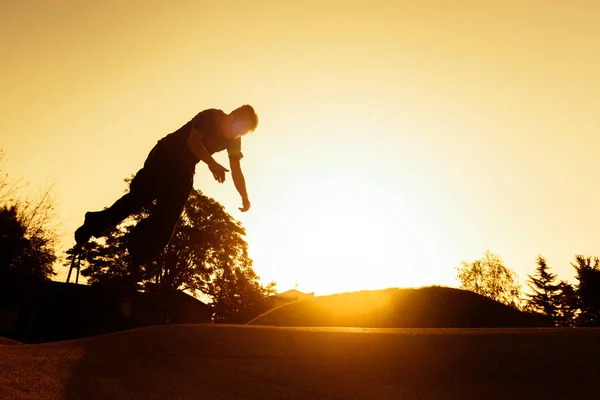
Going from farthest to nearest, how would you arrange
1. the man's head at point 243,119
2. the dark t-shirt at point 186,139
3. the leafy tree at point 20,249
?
1. the leafy tree at point 20,249
2. the man's head at point 243,119
3. the dark t-shirt at point 186,139

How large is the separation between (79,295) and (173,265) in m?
17.8

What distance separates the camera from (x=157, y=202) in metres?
3.98

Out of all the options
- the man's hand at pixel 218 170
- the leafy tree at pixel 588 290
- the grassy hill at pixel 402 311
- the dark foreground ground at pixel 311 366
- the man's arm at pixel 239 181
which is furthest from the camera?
the leafy tree at pixel 588 290

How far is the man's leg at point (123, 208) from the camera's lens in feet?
12.9

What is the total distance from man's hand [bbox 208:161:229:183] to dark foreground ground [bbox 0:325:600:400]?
1.69m

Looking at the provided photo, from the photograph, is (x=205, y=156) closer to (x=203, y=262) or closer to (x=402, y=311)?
(x=402, y=311)

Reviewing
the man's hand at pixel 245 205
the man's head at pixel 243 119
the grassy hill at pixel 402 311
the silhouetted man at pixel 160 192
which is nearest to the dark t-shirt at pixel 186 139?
the silhouetted man at pixel 160 192

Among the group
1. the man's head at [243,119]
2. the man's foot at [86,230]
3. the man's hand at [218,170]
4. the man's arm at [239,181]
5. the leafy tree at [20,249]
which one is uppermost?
the leafy tree at [20,249]

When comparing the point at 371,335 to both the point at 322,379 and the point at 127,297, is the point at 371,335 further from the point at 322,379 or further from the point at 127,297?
the point at 127,297

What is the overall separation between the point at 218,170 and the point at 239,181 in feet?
3.04

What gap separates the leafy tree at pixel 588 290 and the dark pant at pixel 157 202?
36.9m

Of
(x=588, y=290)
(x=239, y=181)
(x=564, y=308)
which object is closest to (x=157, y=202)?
(x=239, y=181)

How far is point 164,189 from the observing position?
395cm

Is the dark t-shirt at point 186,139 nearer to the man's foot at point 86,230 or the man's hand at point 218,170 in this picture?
the man's hand at point 218,170
